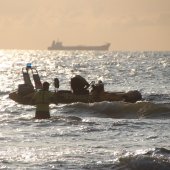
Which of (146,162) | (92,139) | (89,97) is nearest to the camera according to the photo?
(146,162)

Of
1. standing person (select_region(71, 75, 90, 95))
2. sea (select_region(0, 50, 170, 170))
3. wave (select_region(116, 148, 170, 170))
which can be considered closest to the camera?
wave (select_region(116, 148, 170, 170))

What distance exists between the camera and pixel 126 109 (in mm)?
28969

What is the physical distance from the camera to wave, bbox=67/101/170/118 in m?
28.0

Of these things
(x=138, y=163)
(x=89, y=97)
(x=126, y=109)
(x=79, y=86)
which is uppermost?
(x=79, y=86)

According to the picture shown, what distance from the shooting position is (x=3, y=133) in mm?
19859

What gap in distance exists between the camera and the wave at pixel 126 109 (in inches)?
1103

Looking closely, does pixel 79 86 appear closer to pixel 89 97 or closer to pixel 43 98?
pixel 89 97

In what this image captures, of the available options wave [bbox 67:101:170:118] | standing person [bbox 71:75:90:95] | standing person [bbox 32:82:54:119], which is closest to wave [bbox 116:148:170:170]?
standing person [bbox 32:82:54:119]

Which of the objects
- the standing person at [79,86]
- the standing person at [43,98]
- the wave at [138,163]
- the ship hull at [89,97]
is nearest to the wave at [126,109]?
the ship hull at [89,97]

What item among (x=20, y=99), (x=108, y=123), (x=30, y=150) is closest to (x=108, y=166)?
(x=30, y=150)

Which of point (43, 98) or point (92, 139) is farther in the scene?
point (43, 98)

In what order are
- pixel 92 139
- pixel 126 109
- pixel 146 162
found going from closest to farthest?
pixel 146 162 < pixel 92 139 < pixel 126 109

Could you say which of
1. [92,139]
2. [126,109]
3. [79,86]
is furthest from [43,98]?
[79,86]

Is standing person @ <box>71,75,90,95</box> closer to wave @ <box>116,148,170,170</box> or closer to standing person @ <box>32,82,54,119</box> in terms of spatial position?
standing person @ <box>32,82,54,119</box>
